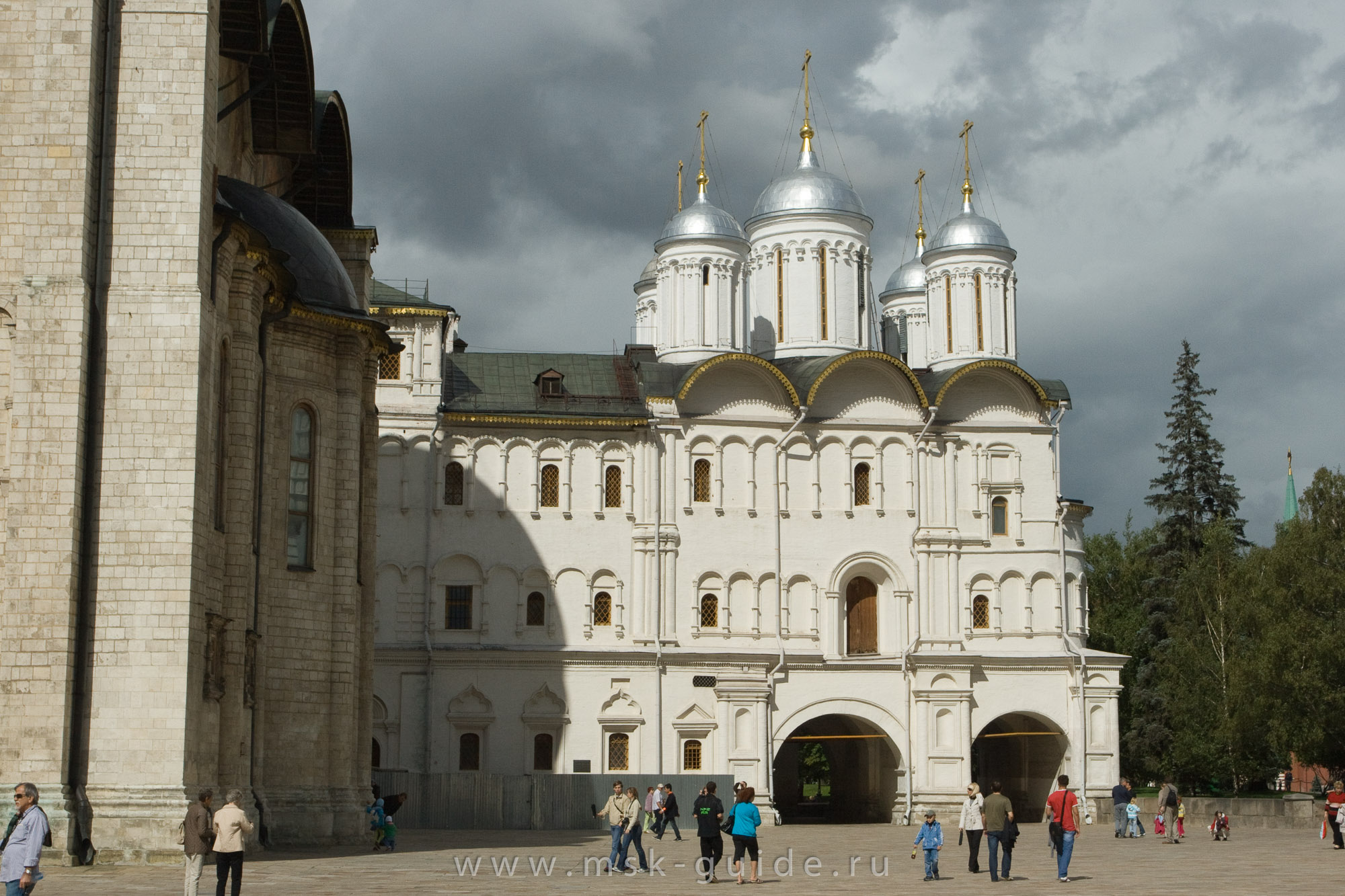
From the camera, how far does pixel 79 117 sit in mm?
20094

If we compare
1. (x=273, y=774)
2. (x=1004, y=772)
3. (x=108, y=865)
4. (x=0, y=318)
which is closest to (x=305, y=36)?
(x=0, y=318)

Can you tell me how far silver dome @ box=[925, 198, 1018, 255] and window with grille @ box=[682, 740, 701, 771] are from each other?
47.8 feet

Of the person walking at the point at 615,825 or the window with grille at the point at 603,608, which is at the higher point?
the window with grille at the point at 603,608

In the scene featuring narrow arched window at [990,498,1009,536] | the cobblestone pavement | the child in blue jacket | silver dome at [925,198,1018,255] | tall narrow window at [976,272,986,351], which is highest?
silver dome at [925,198,1018,255]

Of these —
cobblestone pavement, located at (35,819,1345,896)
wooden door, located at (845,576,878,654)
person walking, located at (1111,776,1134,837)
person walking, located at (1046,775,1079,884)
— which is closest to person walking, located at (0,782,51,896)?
cobblestone pavement, located at (35,819,1345,896)

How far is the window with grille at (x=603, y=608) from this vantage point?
41469mm

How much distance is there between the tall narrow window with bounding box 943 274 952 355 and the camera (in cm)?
4553

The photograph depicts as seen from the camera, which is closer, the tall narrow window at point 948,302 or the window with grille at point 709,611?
the window with grille at point 709,611

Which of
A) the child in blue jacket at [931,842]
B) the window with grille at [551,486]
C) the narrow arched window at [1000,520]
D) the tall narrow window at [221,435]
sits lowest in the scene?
the child in blue jacket at [931,842]

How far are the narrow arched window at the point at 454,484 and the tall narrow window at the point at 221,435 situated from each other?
18993 mm

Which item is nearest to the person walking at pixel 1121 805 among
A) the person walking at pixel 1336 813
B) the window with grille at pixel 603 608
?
the person walking at pixel 1336 813

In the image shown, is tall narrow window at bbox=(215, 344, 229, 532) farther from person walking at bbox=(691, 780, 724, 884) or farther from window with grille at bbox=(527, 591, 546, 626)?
window with grille at bbox=(527, 591, 546, 626)

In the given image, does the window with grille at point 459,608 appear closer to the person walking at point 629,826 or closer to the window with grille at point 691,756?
the window with grille at point 691,756

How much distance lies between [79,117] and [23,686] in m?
6.44
